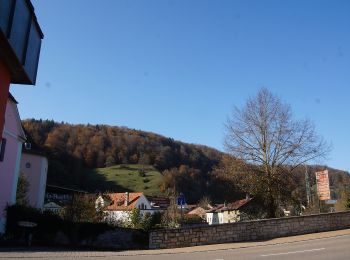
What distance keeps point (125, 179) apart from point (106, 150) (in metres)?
15.4

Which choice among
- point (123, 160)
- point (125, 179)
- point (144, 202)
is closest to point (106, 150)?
point (123, 160)

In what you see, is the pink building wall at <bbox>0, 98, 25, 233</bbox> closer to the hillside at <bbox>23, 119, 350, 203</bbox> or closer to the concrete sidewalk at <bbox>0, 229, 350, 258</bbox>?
the concrete sidewalk at <bbox>0, 229, 350, 258</bbox>

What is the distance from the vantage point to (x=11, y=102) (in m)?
25.7

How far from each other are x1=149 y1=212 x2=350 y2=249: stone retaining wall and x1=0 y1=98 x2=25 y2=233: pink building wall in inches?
430

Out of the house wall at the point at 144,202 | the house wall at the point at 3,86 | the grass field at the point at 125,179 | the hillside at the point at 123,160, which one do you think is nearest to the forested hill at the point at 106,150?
the hillside at the point at 123,160

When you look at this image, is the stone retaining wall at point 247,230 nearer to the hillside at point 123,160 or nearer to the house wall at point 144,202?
the house wall at point 144,202

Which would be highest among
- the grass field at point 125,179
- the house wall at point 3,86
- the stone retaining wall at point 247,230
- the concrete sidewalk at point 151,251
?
the grass field at point 125,179

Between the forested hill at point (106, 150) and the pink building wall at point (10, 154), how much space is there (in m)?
80.4

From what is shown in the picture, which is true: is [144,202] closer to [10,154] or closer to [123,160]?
[10,154]

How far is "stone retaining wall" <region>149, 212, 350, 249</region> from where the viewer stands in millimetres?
20188

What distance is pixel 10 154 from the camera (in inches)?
1046

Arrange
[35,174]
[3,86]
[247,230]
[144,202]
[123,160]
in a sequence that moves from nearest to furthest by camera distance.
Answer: [3,86]
[247,230]
[35,174]
[144,202]
[123,160]

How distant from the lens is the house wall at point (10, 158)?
25.6m

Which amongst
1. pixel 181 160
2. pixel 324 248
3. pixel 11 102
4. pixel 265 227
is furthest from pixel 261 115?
pixel 181 160
